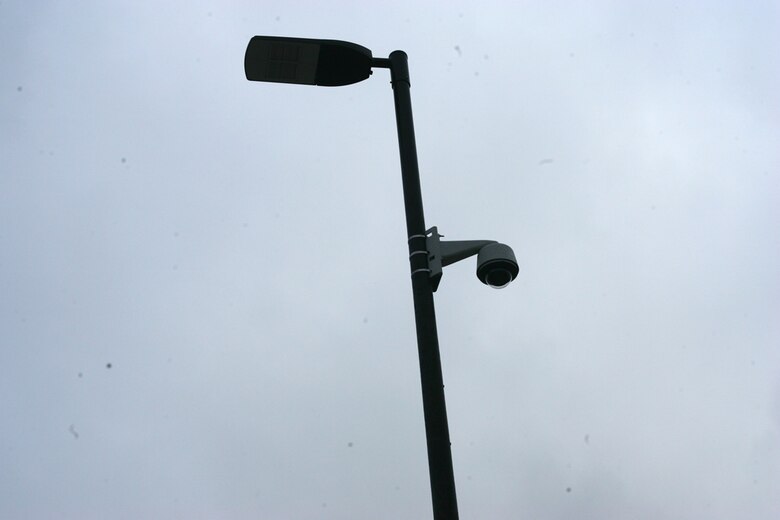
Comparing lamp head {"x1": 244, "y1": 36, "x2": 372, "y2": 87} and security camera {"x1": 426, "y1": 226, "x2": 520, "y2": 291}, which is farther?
lamp head {"x1": 244, "y1": 36, "x2": 372, "y2": 87}

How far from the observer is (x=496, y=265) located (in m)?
4.80

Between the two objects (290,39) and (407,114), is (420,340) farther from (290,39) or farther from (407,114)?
(290,39)

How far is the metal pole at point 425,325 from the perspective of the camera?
3891 mm

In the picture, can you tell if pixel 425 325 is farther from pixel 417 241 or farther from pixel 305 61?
pixel 305 61

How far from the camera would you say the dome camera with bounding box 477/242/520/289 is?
4.79 m

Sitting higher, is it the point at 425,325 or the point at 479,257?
the point at 479,257

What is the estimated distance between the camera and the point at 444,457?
3.93m

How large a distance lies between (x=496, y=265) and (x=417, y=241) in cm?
53

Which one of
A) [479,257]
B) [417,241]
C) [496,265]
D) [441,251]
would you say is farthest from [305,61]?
[496,265]

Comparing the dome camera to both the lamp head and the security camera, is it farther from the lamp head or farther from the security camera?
the lamp head

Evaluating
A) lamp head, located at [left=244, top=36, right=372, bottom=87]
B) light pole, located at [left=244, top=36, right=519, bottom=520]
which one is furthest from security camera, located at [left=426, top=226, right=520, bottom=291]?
lamp head, located at [left=244, top=36, right=372, bottom=87]

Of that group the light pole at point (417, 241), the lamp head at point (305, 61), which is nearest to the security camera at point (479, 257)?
the light pole at point (417, 241)

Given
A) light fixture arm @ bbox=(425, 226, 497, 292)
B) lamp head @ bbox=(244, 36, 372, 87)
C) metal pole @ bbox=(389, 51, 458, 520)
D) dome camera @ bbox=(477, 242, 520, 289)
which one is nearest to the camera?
metal pole @ bbox=(389, 51, 458, 520)

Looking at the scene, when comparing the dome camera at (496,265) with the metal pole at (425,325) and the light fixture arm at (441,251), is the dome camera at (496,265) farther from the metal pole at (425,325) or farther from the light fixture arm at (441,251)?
Result: the metal pole at (425,325)
